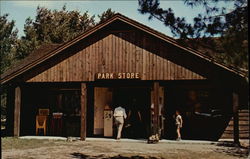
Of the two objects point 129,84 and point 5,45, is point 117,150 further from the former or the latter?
point 5,45

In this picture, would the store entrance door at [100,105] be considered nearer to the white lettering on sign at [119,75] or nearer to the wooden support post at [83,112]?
the wooden support post at [83,112]

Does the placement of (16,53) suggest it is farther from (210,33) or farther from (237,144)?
(210,33)

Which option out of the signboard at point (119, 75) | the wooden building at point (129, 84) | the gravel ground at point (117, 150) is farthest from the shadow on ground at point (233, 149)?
the signboard at point (119, 75)

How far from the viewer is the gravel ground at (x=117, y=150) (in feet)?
40.6

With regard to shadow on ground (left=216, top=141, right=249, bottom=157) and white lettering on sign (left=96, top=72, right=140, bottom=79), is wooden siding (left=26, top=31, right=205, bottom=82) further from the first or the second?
shadow on ground (left=216, top=141, right=249, bottom=157)

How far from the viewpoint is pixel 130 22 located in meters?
17.0

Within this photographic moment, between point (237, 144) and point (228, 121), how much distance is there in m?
2.61

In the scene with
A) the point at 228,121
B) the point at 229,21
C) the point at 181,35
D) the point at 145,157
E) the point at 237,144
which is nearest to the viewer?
the point at 229,21

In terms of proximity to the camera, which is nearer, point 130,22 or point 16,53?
point 130,22

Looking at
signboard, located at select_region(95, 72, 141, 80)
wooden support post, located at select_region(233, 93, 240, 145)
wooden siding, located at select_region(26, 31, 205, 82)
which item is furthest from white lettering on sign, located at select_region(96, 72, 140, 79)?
wooden support post, located at select_region(233, 93, 240, 145)

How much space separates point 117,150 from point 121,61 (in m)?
4.98

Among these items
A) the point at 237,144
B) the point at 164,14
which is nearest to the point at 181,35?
the point at 164,14

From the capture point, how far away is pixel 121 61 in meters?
17.2

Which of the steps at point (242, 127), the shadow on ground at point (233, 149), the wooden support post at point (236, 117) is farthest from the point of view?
the steps at point (242, 127)
